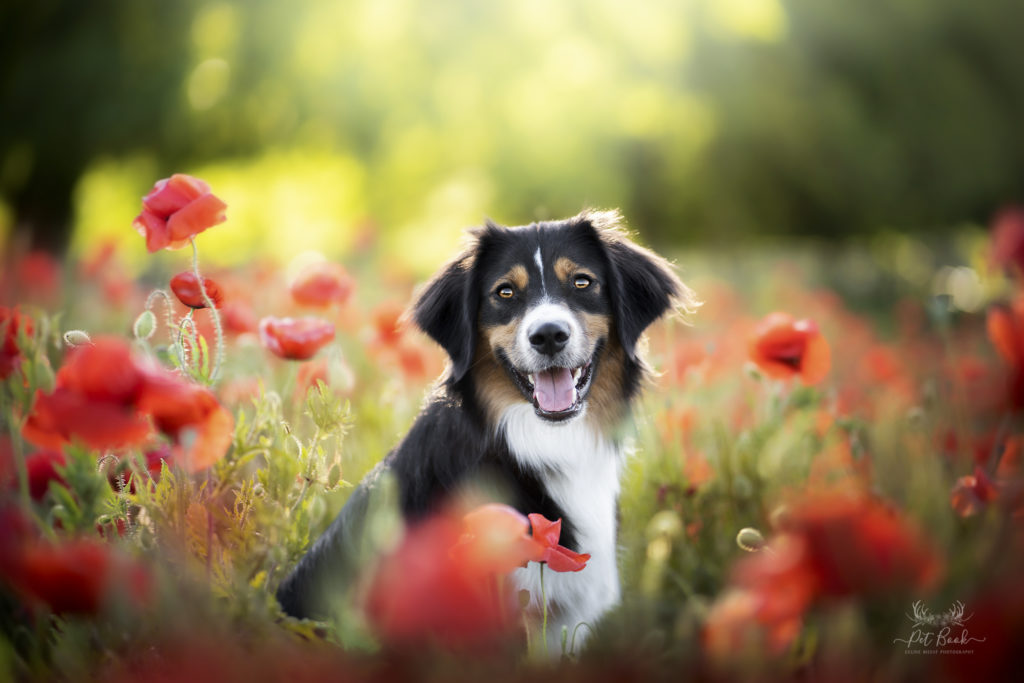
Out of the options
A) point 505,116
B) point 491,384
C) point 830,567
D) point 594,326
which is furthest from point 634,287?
point 505,116

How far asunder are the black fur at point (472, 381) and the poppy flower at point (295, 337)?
1.83 feet

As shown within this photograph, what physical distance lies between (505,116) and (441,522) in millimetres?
9854

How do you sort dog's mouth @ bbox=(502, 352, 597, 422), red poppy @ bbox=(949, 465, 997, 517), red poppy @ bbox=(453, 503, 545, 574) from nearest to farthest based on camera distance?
red poppy @ bbox=(453, 503, 545, 574) → red poppy @ bbox=(949, 465, 997, 517) → dog's mouth @ bbox=(502, 352, 597, 422)

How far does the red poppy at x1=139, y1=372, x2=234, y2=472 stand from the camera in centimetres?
141

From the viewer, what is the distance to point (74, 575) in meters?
1.24

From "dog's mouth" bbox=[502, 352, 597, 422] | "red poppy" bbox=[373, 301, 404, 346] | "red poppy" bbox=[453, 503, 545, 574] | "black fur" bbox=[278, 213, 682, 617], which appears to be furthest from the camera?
"red poppy" bbox=[373, 301, 404, 346]

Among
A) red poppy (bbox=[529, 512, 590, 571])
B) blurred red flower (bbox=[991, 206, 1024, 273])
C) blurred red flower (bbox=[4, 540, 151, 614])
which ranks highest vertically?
blurred red flower (bbox=[991, 206, 1024, 273])

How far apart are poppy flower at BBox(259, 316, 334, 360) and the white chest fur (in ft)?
3.16

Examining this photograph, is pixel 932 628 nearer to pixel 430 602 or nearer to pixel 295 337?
pixel 430 602

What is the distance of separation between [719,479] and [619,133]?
8.74m

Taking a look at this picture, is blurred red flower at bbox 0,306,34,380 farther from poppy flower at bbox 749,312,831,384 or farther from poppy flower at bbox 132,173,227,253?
poppy flower at bbox 749,312,831,384

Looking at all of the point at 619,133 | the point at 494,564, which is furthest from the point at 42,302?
the point at 619,133

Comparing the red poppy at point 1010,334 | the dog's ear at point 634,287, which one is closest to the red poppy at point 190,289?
the dog's ear at point 634,287

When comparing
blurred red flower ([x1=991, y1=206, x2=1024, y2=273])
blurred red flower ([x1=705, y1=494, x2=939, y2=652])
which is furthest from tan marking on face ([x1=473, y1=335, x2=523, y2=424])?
blurred red flower ([x1=991, y1=206, x2=1024, y2=273])
